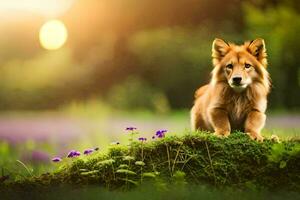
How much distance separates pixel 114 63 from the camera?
4977mm

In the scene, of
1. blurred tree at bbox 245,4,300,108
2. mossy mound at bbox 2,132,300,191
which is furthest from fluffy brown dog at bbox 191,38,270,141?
blurred tree at bbox 245,4,300,108

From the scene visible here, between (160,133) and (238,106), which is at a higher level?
(238,106)

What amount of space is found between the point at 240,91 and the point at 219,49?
320mm

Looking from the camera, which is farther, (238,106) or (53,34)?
(53,34)

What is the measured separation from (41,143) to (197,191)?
1.28m

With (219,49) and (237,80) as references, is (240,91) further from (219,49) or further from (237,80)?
(219,49)

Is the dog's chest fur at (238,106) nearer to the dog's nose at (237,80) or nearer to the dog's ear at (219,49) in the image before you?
the dog's nose at (237,80)

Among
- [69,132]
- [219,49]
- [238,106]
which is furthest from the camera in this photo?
[69,132]

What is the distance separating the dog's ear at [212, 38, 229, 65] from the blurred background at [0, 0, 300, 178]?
1.19 ft

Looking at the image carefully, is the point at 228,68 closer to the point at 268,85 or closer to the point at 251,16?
the point at 268,85

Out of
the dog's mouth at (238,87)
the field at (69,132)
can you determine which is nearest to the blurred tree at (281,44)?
the field at (69,132)

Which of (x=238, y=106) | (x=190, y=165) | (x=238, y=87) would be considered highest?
(x=238, y=87)

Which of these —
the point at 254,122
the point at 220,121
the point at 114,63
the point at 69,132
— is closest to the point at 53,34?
the point at 114,63

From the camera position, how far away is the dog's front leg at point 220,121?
4387mm
